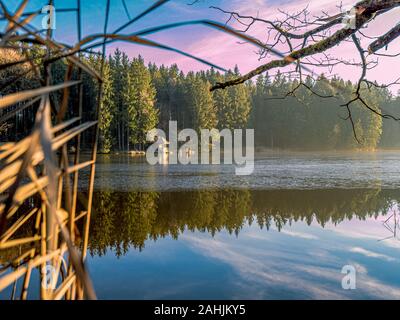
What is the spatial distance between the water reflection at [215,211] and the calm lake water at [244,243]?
1.1 inches

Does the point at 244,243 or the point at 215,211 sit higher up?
the point at 215,211

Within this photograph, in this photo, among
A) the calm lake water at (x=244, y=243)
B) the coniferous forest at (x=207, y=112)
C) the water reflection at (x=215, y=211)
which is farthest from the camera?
the coniferous forest at (x=207, y=112)

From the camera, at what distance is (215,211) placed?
1033cm

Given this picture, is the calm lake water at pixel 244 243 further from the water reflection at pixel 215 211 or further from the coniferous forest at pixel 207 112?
the coniferous forest at pixel 207 112

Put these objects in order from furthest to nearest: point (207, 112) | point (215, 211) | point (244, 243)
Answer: point (207, 112)
point (215, 211)
point (244, 243)

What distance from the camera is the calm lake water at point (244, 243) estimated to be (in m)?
5.02

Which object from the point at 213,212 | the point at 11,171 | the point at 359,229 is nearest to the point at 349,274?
the point at 359,229

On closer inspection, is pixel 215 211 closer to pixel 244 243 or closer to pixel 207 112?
pixel 244 243

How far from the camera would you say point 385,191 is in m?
13.1

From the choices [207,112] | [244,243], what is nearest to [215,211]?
[244,243]

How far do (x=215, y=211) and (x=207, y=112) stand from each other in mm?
46605

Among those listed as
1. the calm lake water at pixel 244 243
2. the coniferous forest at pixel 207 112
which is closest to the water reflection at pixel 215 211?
the calm lake water at pixel 244 243
